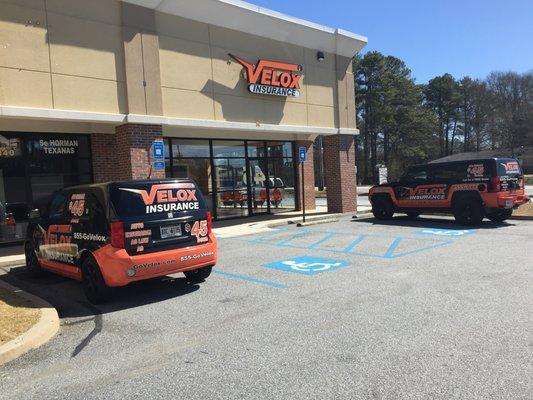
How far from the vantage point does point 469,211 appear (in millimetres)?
14398

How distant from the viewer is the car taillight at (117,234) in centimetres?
670

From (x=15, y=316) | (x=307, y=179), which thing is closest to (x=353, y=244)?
(x=15, y=316)

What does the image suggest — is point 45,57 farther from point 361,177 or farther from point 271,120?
point 361,177

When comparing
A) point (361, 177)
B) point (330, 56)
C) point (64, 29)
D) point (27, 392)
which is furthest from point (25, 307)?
point (361, 177)

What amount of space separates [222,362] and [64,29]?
10.1m

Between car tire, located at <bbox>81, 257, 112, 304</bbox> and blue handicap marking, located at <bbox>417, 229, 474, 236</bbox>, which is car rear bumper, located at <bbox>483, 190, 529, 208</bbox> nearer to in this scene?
blue handicap marking, located at <bbox>417, 229, 474, 236</bbox>

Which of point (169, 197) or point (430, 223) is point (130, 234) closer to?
point (169, 197)

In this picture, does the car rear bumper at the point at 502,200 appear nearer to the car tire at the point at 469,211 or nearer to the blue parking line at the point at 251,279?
the car tire at the point at 469,211

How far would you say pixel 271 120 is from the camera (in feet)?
54.0

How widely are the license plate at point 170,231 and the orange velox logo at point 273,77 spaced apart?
9274mm

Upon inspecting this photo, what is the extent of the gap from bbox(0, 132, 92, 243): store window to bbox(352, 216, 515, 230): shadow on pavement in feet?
31.0

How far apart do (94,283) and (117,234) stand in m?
0.90

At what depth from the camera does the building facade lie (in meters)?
11.5

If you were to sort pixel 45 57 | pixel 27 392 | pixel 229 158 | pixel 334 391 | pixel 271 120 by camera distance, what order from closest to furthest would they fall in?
1. pixel 334 391
2. pixel 27 392
3. pixel 45 57
4. pixel 271 120
5. pixel 229 158
